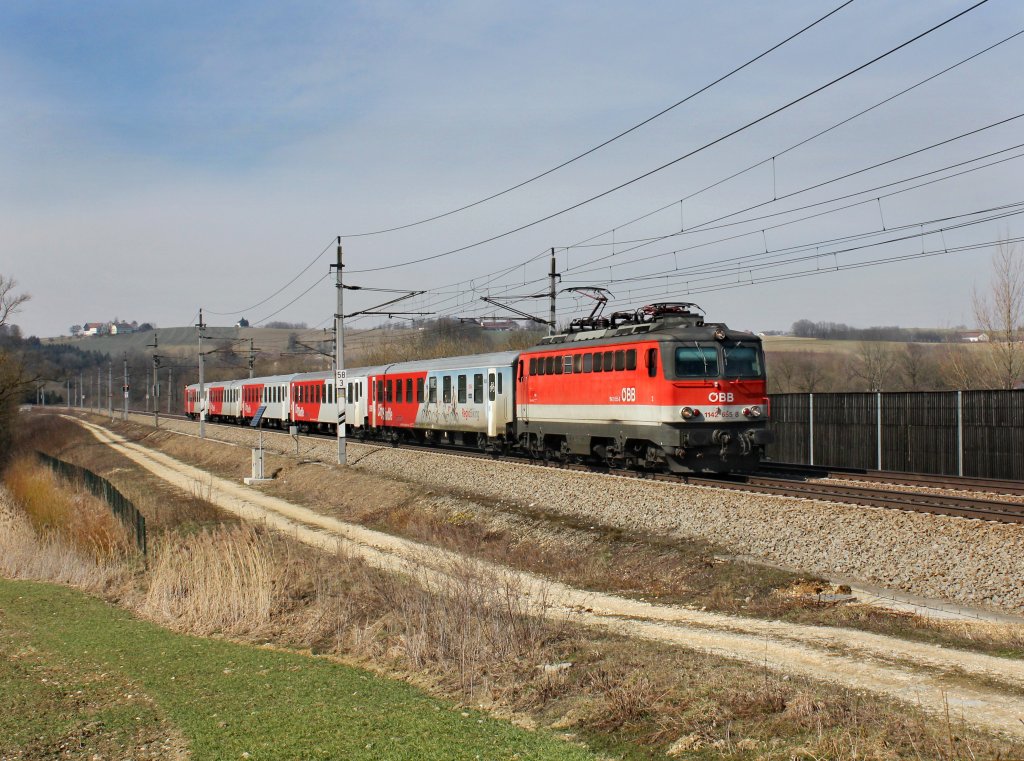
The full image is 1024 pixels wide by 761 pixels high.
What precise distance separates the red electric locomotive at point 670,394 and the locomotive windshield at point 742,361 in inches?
0.9

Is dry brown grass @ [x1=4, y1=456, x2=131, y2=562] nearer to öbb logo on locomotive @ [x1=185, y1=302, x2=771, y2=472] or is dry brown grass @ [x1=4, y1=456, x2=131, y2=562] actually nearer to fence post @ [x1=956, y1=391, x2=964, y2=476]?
öbb logo on locomotive @ [x1=185, y1=302, x2=771, y2=472]

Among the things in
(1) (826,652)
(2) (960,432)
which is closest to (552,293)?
(2) (960,432)

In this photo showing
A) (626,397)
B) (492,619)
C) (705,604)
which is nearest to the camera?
(492,619)

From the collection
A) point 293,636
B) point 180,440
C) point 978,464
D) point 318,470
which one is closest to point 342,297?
point 318,470

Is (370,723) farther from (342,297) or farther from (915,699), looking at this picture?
(342,297)

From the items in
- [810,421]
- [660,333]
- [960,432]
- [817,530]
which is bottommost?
[817,530]

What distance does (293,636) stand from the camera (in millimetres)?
12695

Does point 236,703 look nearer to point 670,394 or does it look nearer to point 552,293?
point 670,394

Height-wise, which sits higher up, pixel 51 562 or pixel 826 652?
pixel 826 652

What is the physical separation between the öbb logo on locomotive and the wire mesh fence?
9236 millimetres

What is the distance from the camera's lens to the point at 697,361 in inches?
851

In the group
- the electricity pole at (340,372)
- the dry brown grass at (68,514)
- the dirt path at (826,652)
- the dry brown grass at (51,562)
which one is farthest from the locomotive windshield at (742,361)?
the electricity pole at (340,372)

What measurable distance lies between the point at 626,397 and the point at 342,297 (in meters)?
17.0

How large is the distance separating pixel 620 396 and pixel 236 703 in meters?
15.4
